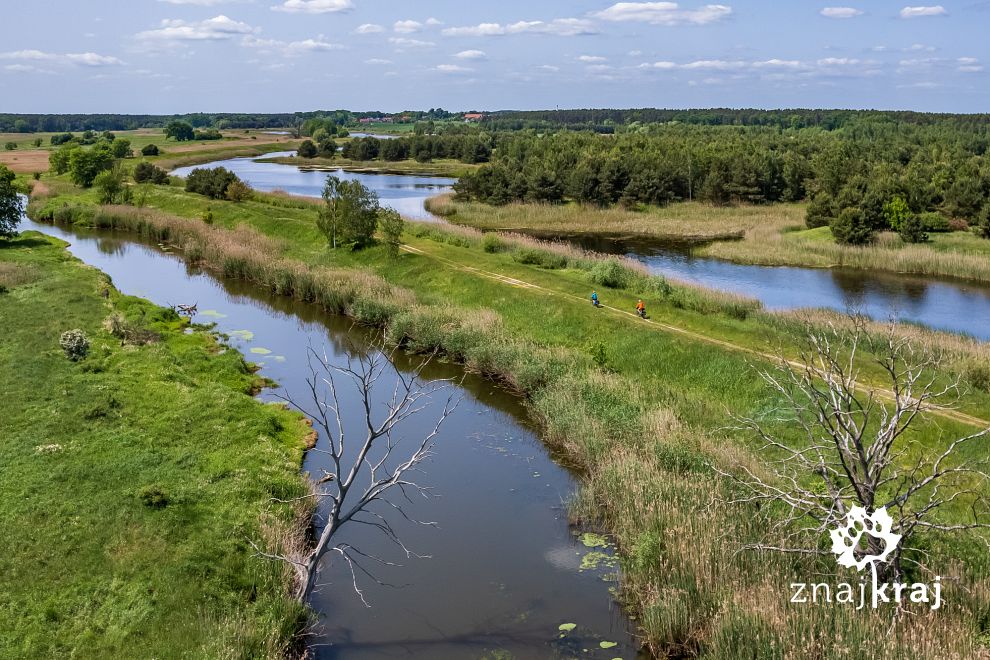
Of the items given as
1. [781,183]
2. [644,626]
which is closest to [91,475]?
[644,626]

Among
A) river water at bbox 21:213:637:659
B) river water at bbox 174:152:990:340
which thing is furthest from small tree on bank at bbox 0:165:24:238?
river water at bbox 174:152:990:340

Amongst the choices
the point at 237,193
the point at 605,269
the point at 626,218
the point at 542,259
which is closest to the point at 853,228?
the point at 626,218

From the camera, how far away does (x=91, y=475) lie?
52.4ft

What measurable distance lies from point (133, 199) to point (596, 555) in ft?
193

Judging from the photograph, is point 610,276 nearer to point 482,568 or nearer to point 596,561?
point 596,561

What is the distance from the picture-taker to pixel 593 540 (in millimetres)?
15789

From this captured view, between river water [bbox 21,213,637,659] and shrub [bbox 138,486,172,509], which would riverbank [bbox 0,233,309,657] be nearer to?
shrub [bbox 138,486,172,509]

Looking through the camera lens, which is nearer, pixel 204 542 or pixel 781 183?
pixel 204 542

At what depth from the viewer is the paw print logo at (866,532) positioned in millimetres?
10023

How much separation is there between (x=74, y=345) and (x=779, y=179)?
67.6 metres

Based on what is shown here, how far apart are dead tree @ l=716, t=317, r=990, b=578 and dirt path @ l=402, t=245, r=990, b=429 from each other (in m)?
0.33

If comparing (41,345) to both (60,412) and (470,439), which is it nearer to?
(60,412)

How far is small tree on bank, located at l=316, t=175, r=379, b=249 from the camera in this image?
1653 inches

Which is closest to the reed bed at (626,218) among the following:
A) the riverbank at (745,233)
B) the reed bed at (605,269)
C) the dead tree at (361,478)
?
the riverbank at (745,233)
